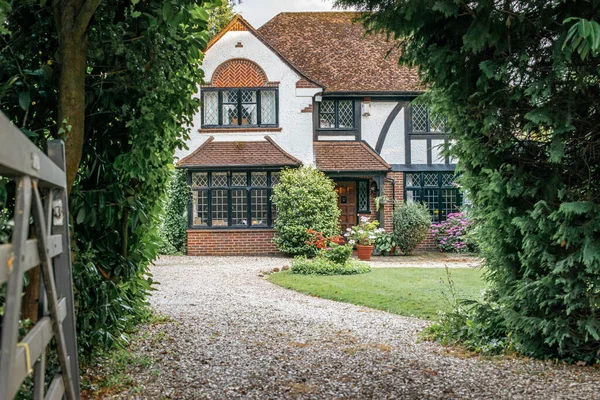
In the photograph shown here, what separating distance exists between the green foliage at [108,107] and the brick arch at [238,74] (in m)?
12.8

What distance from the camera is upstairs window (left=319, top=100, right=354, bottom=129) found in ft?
59.4

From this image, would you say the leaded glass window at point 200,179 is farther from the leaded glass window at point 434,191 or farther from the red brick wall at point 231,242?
the leaded glass window at point 434,191

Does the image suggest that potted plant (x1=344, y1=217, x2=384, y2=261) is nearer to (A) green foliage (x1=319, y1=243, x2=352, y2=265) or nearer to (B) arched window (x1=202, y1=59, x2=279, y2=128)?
(A) green foliage (x1=319, y1=243, x2=352, y2=265)

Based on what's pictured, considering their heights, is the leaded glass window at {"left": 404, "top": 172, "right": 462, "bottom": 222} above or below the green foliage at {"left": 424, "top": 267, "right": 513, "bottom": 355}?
above

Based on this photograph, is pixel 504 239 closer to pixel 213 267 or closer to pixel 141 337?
→ pixel 141 337

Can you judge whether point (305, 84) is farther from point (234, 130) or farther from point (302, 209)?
point (302, 209)

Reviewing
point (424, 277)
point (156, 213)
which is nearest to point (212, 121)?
point (424, 277)

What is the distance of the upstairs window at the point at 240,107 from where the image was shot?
17.2 meters

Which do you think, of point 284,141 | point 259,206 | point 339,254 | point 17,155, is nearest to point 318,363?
point 17,155

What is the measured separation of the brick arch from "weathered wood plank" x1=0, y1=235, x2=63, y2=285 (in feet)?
50.3

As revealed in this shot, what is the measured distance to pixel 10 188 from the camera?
3545mm

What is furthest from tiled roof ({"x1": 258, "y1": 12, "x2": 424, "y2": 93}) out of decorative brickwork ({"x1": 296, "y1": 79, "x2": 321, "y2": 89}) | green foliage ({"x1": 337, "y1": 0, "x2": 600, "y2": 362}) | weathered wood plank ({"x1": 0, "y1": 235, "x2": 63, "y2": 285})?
weathered wood plank ({"x1": 0, "y1": 235, "x2": 63, "y2": 285})

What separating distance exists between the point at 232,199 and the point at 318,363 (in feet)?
41.1

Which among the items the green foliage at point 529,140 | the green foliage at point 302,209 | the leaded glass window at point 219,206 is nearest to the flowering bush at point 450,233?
the green foliage at point 302,209
